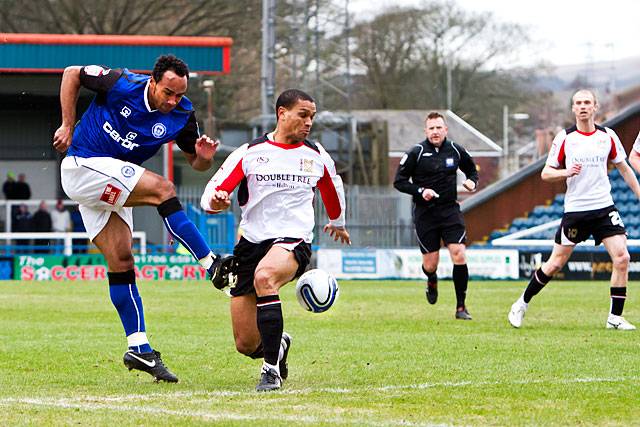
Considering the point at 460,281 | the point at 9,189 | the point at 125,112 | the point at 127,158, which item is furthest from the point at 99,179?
the point at 9,189

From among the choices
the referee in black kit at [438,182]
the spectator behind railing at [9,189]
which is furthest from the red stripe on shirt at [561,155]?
the spectator behind railing at [9,189]

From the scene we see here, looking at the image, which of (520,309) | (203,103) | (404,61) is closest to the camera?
(520,309)

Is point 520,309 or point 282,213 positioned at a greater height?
point 282,213

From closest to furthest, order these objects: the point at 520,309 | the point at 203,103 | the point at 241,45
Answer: the point at 520,309
the point at 241,45
the point at 203,103

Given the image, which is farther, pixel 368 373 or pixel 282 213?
pixel 368 373

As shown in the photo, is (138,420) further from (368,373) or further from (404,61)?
(404,61)

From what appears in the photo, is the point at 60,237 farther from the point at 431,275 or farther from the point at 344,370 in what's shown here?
the point at 344,370

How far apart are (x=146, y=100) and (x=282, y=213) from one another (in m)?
1.17

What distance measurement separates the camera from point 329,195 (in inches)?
331

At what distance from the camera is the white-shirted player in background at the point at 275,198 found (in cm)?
782

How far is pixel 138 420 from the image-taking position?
6414mm

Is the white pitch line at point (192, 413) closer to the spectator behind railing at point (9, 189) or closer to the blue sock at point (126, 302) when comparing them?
the blue sock at point (126, 302)

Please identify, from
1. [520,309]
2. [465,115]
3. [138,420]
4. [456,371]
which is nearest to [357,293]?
[520,309]

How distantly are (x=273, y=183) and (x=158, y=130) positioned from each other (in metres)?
0.92
